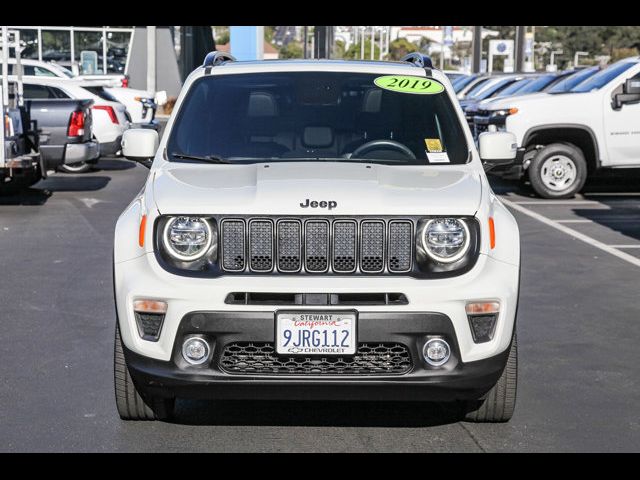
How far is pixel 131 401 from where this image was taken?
18.6 feet

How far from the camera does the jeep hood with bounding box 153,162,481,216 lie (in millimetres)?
5199

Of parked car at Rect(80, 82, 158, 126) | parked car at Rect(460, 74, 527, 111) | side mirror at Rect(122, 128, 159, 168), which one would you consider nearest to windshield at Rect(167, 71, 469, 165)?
side mirror at Rect(122, 128, 159, 168)

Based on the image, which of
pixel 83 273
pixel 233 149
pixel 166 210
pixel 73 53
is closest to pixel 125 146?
pixel 233 149

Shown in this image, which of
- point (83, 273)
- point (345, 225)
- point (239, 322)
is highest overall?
point (345, 225)

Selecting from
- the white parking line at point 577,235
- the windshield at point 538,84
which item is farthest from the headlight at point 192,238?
the windshield at point 538,84

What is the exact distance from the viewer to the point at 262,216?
520cm

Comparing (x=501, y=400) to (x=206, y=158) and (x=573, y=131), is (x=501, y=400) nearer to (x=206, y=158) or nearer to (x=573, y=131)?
(x=206, y=158)

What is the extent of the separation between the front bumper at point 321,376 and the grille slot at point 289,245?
0.95 ft

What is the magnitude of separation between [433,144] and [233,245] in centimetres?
157

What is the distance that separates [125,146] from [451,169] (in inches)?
71.4

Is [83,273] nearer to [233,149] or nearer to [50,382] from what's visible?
[50,382]

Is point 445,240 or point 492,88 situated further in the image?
point 492,88

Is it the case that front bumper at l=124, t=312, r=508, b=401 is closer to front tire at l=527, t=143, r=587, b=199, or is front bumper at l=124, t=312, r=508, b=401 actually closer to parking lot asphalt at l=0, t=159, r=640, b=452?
parking lot asphalt at l=0, t=159, r=640, b=452

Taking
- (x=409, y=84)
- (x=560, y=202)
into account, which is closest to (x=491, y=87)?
(x=560, y=202)
